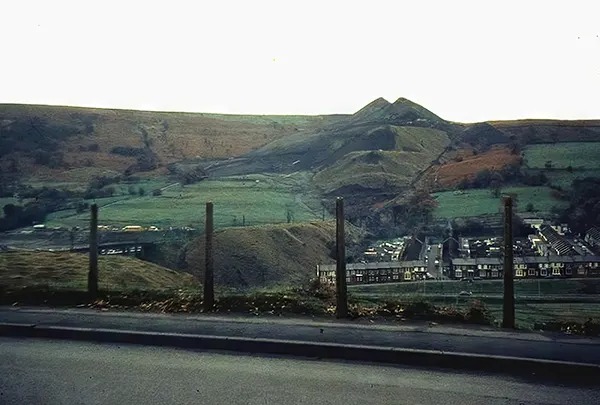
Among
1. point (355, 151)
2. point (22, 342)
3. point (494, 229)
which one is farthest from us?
point (355, 151)

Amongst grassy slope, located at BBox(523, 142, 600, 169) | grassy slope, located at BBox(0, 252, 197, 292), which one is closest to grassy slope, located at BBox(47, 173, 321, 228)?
grassy slope, located at BBox(0, 252, 197, 292)

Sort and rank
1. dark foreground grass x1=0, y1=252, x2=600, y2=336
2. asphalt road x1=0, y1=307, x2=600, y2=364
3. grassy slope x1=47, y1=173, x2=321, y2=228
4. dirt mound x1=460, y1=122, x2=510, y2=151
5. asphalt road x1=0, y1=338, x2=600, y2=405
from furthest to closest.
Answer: dirt mound x1=460, y1=122, x2=510, y2=151 < grassy slope x1=47, y1=173, x2=321, y2=228 < dark foreground grass x1=0, y1=252, x2=600, y2=336 < asphalt road x1=0, y1=307, x2=600, y2=364 < asphalt road x1=0, y1=338, x2=600, y2=405

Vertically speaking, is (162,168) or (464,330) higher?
(162,168)

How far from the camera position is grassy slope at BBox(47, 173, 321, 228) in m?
28.5

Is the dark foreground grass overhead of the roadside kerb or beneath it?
overhead

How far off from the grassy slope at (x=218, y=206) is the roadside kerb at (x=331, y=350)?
17792mm

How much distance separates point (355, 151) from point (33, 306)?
3867 cm

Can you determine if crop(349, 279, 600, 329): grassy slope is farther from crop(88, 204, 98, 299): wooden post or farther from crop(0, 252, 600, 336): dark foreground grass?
crop(88, 204, 98, 299): wooden post

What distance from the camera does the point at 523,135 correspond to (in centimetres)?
3672

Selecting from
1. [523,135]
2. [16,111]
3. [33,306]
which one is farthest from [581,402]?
[16,111]

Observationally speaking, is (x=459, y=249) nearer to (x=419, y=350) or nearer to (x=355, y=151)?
(x=419, y=350)

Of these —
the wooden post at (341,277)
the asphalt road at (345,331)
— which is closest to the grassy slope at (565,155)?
the wooden post at (341,277)

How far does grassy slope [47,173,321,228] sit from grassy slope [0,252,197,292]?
947 cm

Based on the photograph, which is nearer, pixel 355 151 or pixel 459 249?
pixel 459 249
